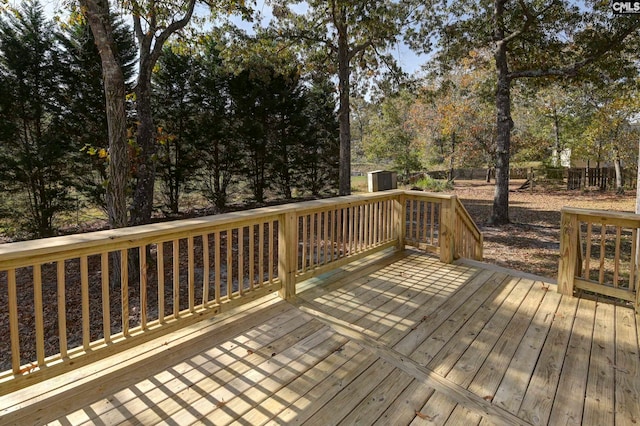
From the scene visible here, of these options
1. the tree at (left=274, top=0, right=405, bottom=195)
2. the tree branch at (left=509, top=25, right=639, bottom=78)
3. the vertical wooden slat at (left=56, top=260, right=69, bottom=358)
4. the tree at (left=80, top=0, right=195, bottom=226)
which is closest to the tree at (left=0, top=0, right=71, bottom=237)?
the tree at (left=80, top=0, right=195, bottom=226)

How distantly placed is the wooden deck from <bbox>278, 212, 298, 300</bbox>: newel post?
149 millimetres

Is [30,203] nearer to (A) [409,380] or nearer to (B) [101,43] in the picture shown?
(B) [101,43]

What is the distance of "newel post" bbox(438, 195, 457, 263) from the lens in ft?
14.0

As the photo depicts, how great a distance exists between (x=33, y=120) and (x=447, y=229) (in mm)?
7450

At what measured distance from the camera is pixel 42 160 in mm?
6344

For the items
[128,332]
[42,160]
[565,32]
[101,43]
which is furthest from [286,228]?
[565,32]

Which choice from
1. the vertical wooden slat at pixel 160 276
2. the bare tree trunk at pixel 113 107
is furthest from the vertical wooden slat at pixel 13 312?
the bare tree trunk at pixel 113 107

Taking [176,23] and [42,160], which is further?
[42,160]

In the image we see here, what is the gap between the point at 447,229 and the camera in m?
4.30

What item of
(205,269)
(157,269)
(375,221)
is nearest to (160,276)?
(205,269)

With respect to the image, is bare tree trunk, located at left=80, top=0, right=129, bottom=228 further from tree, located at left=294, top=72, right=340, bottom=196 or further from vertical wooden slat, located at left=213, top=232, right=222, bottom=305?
tree, located at left=294, top=72, right=340, bottom=196

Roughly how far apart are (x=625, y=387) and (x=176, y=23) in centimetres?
617

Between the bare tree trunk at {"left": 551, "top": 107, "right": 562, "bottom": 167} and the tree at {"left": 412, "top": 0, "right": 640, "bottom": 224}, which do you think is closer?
the tree at {"left": 412, "top": 0, "right": 640, "bottom": 224}

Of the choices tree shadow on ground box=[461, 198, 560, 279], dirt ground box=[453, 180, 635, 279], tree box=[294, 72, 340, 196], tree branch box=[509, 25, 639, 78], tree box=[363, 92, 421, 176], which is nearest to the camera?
tree shadow on ground box=[461, 198, 560, 279]
